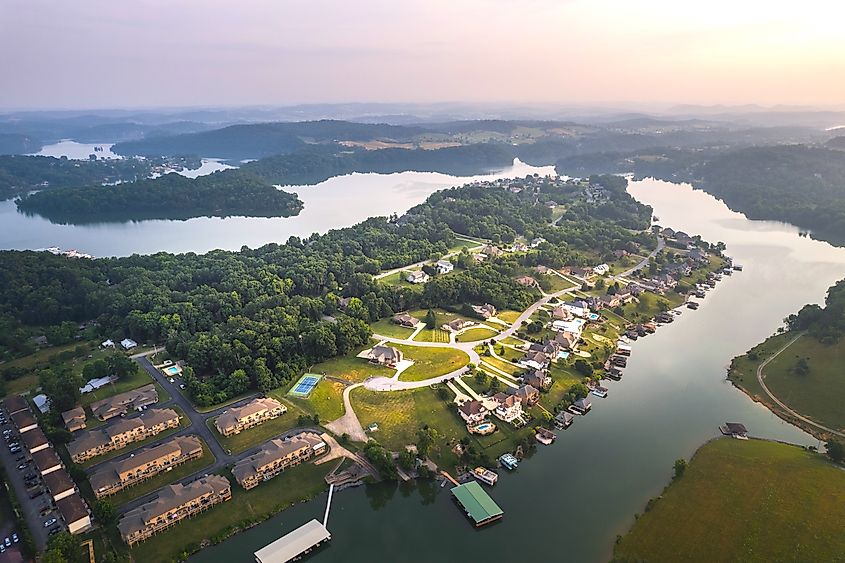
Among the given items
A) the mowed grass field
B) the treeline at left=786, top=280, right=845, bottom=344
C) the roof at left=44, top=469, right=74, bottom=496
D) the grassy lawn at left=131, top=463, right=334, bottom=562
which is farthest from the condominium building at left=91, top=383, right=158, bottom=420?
the treeline at left=786, top=280, right=845, bottom=344

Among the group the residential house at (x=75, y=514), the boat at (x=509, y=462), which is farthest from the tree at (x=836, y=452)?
the residential house at (x=75, y=514)

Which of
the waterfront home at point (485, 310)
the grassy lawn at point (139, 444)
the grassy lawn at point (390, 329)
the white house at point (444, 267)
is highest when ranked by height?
the white house at point (444, 267)

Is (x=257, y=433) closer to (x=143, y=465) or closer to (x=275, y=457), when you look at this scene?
(x=275, y=457)

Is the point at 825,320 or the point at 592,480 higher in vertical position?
the point at 825,320

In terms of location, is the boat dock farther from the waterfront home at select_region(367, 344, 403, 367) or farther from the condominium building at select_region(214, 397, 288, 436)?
the waterfront home at select_region(367, 344, 403, 367)

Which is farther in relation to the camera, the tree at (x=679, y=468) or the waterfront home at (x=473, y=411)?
the waterfront home at (x=473, y=411)

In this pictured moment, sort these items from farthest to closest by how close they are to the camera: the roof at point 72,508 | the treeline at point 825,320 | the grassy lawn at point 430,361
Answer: the treeline at point 825,320, the grassy lawn at point 430,361, the roof at point 72,508

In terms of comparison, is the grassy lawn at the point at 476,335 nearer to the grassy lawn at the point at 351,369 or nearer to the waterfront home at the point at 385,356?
the waterfront home at the point at 385,356

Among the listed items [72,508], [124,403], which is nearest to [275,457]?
[72,508]
